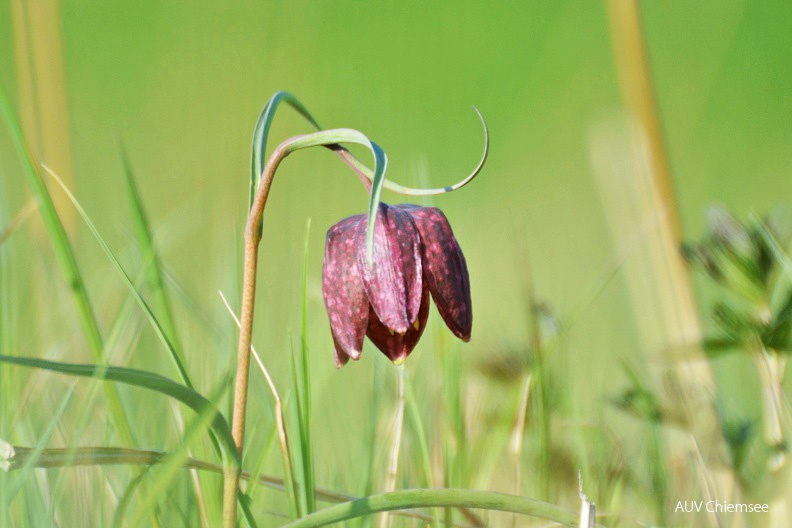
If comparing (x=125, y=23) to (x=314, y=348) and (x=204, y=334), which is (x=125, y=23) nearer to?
(x=204, y=334)

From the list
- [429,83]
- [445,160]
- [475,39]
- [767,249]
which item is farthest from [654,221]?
[475,39]

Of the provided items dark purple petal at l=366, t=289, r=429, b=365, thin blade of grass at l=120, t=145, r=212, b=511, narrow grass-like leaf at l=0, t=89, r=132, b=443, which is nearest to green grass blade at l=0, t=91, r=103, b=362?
narrow grass-like leaf at l=0, t=89, r=132, b=443

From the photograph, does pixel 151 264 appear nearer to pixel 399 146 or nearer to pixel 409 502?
pixel 409 502

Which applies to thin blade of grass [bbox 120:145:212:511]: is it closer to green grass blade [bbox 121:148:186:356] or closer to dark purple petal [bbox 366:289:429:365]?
green grass blade [bbox 121:148:186:356]

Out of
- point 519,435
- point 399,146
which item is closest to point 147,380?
point 519,435

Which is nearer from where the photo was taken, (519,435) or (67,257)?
(67,257)
